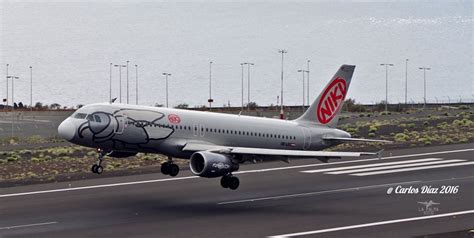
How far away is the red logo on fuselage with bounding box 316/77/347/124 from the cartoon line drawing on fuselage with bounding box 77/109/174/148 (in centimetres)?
1194

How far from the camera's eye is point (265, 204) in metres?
45.4

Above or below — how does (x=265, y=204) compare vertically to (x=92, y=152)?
below

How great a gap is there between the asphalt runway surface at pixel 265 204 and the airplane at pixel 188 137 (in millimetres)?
2141

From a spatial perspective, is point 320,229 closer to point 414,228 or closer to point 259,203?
point 414,228

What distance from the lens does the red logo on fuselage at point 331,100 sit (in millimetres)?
56344

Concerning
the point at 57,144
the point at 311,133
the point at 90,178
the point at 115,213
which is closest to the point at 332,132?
the point at 311,133

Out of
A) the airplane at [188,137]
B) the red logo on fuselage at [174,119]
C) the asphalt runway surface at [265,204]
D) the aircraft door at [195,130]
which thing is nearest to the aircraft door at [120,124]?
the airplane at [188,137]

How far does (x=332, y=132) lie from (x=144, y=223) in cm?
2074

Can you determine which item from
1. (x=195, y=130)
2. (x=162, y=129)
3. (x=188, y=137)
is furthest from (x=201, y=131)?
(x=162, y=129)

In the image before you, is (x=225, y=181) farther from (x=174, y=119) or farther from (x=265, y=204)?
(x=174, y=119)

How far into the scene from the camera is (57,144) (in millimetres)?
83625

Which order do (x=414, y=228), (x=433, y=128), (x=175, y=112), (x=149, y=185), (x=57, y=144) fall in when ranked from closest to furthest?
(x=414, y=228) → (x=175, y=112) → (x=149, y=185) → (x=57, y=144) → (x=433, y=128)

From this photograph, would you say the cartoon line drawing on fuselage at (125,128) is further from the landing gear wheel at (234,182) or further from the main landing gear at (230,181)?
the landing gear wheel at (234,182)

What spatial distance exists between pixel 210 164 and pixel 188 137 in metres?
4.90
